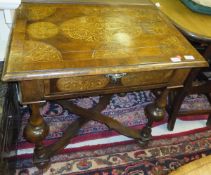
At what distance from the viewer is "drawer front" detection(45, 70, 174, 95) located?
2.57 feet

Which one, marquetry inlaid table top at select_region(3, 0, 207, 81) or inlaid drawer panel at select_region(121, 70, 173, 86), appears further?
inlaid drawer panel at select_region(121, 70, 173, 86)

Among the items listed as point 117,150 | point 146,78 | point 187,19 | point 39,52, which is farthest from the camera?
point 117,150

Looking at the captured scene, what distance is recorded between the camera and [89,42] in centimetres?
83

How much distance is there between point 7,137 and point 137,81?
530 mm

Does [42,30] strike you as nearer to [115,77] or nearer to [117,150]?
[115,77]

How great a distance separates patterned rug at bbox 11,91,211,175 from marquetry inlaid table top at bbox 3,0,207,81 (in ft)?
1.78

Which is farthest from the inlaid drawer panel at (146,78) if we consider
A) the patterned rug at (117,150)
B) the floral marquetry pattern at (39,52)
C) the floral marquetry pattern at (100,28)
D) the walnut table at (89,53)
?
the patterned rug at (117,150)

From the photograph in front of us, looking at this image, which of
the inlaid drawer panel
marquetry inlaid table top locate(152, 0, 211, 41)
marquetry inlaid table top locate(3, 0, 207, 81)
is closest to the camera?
marquetry inlaid table top locate(3, 0, 207, 81)

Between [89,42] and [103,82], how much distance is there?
14 cm

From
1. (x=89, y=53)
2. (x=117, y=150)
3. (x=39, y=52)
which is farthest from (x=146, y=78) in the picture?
(x=117, y=150)

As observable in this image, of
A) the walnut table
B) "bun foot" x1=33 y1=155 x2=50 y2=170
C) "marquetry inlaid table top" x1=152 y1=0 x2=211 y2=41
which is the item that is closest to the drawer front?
the walnut table

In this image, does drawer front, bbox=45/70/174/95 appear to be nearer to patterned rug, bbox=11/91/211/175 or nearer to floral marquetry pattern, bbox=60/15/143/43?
floral marquetry pattern, bbox=60/15/143/43

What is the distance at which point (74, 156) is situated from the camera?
1.24 meters

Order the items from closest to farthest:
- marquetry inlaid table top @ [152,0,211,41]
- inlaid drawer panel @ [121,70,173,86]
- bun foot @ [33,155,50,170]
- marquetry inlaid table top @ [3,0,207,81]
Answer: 1. marquetry inlaid table top @ [3,0,207,81]
2. inlaid drawer panel @ [121,70,173,86]
3. marquetry inlaid table top @ [152,0,211,41]
4. bun foot @ [33,155,50,170]
